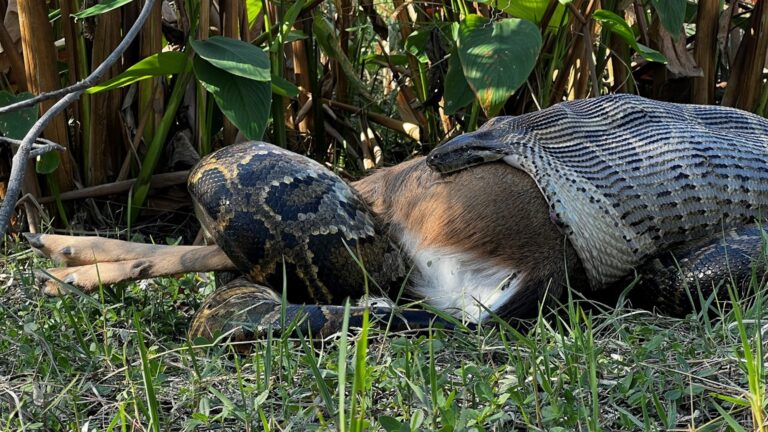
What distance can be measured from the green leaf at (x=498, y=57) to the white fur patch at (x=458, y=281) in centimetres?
71

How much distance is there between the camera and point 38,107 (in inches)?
146

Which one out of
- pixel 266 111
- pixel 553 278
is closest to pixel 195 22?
pixel 266 111

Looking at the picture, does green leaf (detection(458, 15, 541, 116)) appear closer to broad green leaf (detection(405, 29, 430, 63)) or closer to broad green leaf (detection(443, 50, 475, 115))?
broad green leaf (detection(443, 50, 475, 115))

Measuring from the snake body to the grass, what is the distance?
1.18ft

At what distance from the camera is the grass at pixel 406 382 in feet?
6.43

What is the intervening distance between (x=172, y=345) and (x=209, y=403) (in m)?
0.60

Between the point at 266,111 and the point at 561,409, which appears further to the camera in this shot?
the point at 266,111

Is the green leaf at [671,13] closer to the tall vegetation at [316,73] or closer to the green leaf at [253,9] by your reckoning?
the tall vegetation at [316,73]

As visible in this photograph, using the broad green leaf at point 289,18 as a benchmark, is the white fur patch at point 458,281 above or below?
below

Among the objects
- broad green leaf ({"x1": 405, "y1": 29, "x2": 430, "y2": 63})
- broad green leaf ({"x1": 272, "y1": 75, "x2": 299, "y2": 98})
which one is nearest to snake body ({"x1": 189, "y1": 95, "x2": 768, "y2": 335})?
broad green leaf ({"x1": 272, "y1": 75, "x2": 299, "y2": 98})

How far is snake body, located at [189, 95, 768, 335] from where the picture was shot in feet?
9.70

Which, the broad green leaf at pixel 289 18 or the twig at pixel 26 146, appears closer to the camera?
the twig at pixel 26 146

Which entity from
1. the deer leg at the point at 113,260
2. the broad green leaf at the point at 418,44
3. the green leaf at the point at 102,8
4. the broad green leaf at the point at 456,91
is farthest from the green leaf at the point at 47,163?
the broad green leaf at the point at 418,44

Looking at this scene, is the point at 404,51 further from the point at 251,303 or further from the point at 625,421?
the point at 625,421
